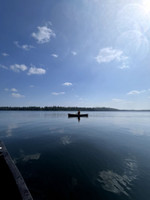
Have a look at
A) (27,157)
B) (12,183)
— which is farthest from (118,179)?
(27,157)

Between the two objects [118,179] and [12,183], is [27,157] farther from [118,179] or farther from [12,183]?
[118,179]

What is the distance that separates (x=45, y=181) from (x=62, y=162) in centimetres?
198

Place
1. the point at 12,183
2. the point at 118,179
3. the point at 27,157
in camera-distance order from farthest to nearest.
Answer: the point at 27,157 < the point at 118,179 < the point at 12,183

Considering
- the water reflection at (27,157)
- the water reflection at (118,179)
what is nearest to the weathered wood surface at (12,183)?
the water reflection at (27,157)

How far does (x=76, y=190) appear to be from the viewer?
14.1ft

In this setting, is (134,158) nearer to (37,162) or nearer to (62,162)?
(62,162)

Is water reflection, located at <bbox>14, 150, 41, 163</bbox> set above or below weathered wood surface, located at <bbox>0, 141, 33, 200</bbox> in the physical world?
below

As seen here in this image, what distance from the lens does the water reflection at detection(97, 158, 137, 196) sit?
4.46m

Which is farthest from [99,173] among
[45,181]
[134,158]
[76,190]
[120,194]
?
[134,158]

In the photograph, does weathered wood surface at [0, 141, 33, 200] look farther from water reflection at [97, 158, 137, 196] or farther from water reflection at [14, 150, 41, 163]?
water reflection at [97, 158, 137, 196]

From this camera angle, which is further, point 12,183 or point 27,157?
point 27,157

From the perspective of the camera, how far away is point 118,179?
16.7 ft

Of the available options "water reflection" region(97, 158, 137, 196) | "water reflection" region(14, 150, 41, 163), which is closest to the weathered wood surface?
"water reflection" region(14, 150, 41, 163)

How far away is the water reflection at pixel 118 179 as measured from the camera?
4461 mm
